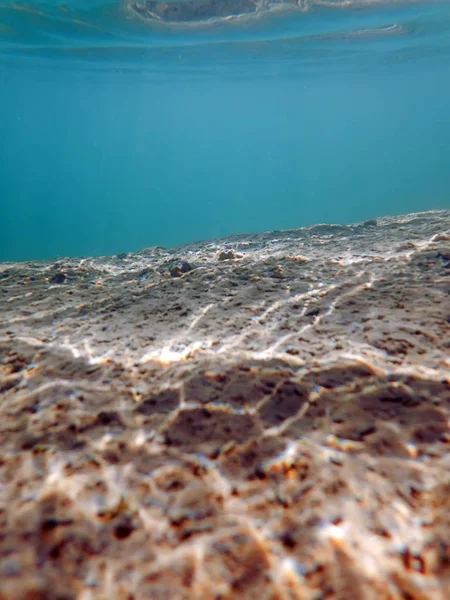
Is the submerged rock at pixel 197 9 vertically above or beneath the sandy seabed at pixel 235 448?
above

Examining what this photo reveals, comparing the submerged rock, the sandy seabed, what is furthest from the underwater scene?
the submerged rock

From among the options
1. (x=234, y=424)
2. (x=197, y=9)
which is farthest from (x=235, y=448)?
(x=197, y=9)

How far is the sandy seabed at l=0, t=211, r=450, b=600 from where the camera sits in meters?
1.42

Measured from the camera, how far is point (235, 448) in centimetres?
205

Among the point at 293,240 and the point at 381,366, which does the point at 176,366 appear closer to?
the point at 381,366

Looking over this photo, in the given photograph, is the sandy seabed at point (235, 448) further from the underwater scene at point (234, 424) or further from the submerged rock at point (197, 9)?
the submerged rock at point (197, 9)

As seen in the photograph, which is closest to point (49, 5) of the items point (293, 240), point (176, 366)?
point (293, 240)

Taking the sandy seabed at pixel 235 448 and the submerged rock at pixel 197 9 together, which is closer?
the sandy seabed at pixel 235 448

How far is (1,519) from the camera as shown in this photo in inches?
64.9

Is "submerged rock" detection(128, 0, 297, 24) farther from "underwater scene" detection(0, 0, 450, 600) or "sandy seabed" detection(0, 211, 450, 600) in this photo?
"sandy seabed" detection(0, 211, 450, 600)

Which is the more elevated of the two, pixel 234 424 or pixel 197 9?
pixel 197 9

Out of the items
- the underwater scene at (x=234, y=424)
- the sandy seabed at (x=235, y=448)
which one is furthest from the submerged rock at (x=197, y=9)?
the sandy seabed at (x=235, y=448)

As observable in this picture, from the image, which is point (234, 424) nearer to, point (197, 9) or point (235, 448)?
point (235, 448)

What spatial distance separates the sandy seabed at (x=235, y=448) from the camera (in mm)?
1418
